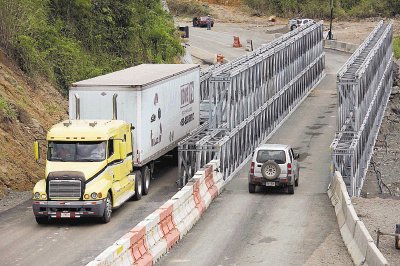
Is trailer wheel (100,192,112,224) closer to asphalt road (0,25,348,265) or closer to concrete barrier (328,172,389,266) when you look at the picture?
asphalt road (0,25,348,265)

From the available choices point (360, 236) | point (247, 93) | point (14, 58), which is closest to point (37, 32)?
point (14, 58)

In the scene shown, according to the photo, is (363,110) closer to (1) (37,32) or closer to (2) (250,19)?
(1) (37,32)

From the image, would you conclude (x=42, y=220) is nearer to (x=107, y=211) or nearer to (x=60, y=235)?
(x=60, y=235)

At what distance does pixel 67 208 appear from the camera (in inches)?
1130

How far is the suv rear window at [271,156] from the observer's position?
34853 millimetres

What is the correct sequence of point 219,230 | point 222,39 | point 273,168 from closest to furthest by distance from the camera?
point 219,230, point 273,168, point 222,39

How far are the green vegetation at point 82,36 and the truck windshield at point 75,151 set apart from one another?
1314cm

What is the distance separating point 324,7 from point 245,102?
263 ft

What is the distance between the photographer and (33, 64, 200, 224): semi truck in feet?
94.1

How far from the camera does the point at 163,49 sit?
197ft

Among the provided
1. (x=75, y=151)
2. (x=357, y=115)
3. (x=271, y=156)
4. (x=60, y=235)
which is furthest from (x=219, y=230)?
(x=357, y=115)

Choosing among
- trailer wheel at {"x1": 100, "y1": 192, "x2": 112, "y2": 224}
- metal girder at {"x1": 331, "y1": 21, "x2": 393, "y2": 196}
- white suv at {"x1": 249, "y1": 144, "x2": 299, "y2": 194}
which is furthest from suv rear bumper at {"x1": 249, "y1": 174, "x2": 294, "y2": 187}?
trailer wheel at {"x1": 100, "y1": 192, "x2": 112, "y2": 224}

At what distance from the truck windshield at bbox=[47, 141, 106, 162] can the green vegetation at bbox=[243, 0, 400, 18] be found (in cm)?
9310

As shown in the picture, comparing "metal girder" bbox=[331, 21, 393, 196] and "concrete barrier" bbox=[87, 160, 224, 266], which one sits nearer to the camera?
"concrete barrier" bbox=[87, 160, 224, 266]
